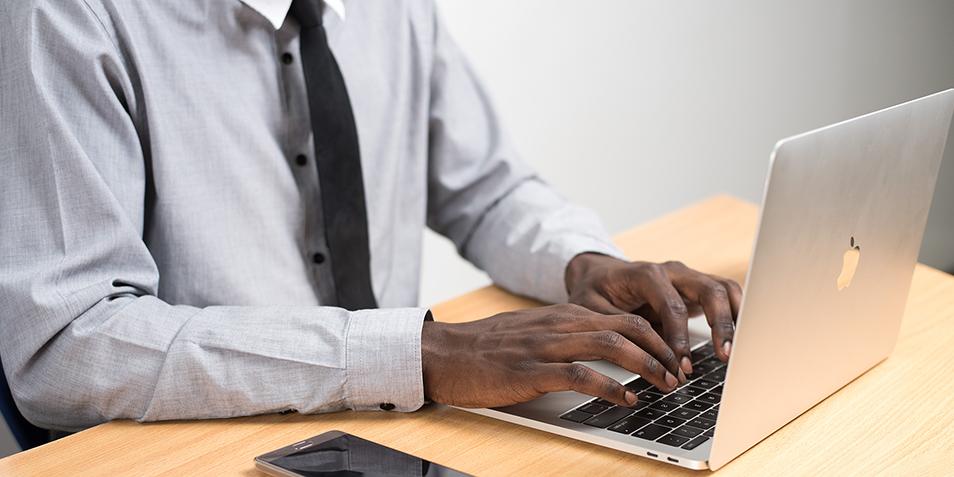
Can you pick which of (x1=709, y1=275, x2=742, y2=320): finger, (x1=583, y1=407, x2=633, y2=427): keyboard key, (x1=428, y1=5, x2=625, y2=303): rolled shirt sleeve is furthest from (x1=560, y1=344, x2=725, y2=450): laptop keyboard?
(x1=428, y1=5, x2=625, y2=303): rolled shirt sleeve

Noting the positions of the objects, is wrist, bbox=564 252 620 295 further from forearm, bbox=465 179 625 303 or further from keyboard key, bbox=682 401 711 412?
keyboard key, bbox=682 401 711 412

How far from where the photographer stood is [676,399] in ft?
3.25

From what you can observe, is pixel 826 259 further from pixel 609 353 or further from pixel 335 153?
pixel 335 153

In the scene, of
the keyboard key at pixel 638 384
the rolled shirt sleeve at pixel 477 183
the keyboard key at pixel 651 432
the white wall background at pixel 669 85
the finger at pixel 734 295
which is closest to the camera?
the keyboard key at pixel 651 432

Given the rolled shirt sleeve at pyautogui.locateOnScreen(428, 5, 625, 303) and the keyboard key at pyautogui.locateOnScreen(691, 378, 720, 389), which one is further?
the rolled shirt sleeve at pyautogui.locateOnScreen(428, 5, 625, 303)

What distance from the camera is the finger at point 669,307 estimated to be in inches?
42.3

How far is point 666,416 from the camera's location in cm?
95

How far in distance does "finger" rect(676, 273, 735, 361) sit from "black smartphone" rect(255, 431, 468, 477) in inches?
13.0

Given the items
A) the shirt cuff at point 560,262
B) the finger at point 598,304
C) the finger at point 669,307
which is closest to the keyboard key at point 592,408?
the finger at point 669,307

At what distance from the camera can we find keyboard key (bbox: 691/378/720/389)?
1.03 meters

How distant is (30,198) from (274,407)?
308 millimetres

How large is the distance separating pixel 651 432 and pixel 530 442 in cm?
10

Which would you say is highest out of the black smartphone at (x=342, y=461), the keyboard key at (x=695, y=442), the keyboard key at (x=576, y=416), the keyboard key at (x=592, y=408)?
the keyboard key at (x=695, y=442)

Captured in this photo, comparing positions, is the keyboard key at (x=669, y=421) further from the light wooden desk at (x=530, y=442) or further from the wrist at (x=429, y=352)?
the wrist at (x=429, y=352)
